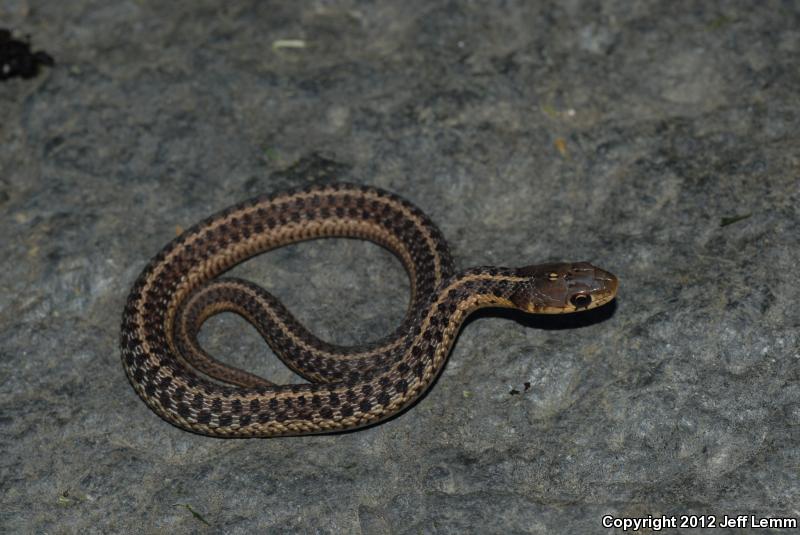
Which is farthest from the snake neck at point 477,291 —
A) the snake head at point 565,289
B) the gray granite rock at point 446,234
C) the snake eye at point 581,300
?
the snake eye at point 581,300

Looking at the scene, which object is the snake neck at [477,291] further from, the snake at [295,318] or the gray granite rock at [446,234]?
the gray granite rock at [446,234]

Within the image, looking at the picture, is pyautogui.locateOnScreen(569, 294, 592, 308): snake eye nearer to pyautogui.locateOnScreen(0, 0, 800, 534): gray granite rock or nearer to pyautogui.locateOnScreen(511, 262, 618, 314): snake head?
Answer: pyautogui.locateOnScreen(511, 262, 618, 314): snake head

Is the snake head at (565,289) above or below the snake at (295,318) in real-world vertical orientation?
above

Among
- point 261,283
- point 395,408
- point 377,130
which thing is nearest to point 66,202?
point 261,283

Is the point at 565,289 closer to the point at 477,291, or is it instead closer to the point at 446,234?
the point at 477,291

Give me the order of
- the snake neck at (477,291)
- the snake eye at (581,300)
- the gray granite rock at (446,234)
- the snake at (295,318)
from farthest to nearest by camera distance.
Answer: the snake neck at (477,291) < the snake eye at (581,300) < the snake at (295,318) < the gray granite rock at (446,234)

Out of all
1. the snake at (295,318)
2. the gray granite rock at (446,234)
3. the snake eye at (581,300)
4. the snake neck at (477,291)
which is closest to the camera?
the gray granite rock at (446,234)
